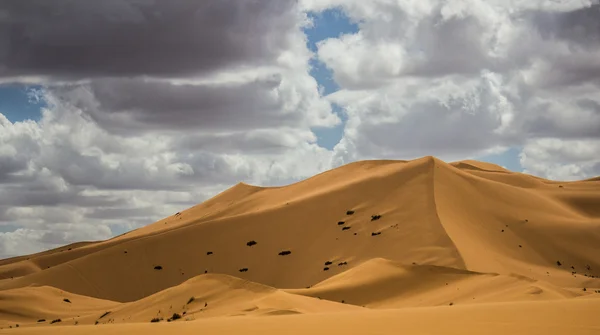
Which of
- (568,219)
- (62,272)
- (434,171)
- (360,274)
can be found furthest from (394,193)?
(62,272)

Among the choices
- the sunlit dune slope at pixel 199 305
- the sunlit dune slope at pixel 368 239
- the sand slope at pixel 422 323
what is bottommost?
the sand slope at pixel 422 323

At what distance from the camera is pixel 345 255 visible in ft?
190

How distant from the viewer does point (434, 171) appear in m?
66.2

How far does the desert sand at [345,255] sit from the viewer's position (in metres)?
36.5

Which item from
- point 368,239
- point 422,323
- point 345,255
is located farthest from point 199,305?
point 368,239

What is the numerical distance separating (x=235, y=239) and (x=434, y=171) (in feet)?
57.4

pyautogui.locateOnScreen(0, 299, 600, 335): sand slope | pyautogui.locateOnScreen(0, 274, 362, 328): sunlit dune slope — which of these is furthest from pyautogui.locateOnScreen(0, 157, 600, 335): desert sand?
pyautogui.locateOnScreen(0, 299, 600, 335): sand slope

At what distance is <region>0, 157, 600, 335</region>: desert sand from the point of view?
3647 centimetres

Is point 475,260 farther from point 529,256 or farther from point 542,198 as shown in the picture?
point 542,198

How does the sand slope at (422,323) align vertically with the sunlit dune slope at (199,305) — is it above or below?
below

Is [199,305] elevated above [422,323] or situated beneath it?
elevated above

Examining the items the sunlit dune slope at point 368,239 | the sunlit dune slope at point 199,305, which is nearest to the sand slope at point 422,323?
the sunlit dune slope at point 199,305

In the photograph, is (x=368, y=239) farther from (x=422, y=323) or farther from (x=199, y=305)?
(x=422, y=323)

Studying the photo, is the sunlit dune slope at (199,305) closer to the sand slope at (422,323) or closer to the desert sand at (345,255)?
the desert sand at (345,255)
